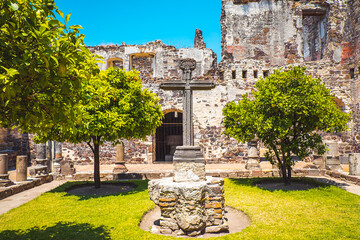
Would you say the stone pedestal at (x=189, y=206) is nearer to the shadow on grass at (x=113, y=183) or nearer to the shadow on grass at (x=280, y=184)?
the shadow on grass at (x=113, y=183)

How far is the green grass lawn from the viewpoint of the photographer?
4.29 metres

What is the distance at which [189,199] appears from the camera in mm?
4234

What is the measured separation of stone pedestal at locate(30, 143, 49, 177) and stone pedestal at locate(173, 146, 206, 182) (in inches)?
276

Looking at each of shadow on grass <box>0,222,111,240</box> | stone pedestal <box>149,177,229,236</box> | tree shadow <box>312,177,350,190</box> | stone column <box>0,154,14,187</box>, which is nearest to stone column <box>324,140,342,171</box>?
tree shadow <box>312,177,350,190</box>

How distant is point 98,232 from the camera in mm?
4395

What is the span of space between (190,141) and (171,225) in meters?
1.64

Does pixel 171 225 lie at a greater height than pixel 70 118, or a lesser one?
lesser

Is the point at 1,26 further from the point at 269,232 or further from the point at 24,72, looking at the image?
the point at 269,232

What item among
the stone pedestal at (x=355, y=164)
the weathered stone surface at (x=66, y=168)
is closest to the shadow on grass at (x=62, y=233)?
the weathered stone surface at (x=66, y=168)

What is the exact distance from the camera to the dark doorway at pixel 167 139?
16391mm

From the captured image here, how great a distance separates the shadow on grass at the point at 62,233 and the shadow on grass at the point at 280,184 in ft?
16.9

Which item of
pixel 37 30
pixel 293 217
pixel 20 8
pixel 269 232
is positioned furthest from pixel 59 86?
pixel 293 217

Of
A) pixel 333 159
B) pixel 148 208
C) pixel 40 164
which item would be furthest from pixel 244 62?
pixel 40 164

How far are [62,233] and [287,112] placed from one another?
6308 mm
